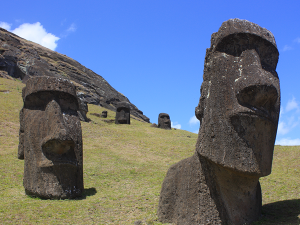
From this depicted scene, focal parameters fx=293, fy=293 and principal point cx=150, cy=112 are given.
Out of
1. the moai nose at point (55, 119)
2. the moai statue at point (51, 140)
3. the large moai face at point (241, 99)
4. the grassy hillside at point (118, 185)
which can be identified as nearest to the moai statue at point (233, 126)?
the large moai face at point (241, 99)

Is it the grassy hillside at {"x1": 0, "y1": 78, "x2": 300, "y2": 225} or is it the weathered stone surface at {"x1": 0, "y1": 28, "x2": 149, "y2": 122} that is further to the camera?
the weathered stone surface at {"x1": 0, "y1": 28, "x2": 149, "y2": 122}

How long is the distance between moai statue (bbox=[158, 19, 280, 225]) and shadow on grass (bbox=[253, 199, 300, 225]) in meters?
0.30

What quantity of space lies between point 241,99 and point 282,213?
2.42 meters

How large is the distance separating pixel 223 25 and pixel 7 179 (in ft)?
26.5

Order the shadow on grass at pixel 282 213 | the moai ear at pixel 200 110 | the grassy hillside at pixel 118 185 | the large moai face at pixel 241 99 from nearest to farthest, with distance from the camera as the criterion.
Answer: the large moai face at pixel 241 99
the shadow on grass at pixel 282 213
the moai ear at pixel 200 110
the grassy hillside at pixel 118 185

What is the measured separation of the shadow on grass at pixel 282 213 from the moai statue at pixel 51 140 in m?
4.65

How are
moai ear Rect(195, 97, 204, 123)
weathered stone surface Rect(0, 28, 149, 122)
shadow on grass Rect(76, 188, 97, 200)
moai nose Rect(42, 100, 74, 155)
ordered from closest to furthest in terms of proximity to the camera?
moai ear Rect(195, 97, 204, 123), moai nose Rect(42, 100, 74, 155), shadow on grass Rect(76, 188, 97, 200), weathered stone surface Rect(0, 28, 149, 122)

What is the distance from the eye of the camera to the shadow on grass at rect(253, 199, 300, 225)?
4.86 meters

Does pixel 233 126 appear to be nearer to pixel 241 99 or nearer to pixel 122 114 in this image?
pixel 241 99

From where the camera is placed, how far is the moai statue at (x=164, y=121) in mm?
26984

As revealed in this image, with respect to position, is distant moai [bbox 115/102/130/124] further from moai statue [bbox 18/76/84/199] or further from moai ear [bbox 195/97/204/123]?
moai ear [bbox 195/97/204/123]

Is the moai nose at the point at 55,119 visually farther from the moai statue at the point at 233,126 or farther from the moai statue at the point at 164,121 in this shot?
the moai statue at the point at 164,121

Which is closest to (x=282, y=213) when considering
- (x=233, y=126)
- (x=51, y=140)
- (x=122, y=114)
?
(x=233, y=126)

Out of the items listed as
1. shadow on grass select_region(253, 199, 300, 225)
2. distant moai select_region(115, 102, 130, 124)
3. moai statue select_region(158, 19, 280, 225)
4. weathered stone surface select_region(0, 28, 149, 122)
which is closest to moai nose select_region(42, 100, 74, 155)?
moai statue select_region(158, 19, 280, 225)
